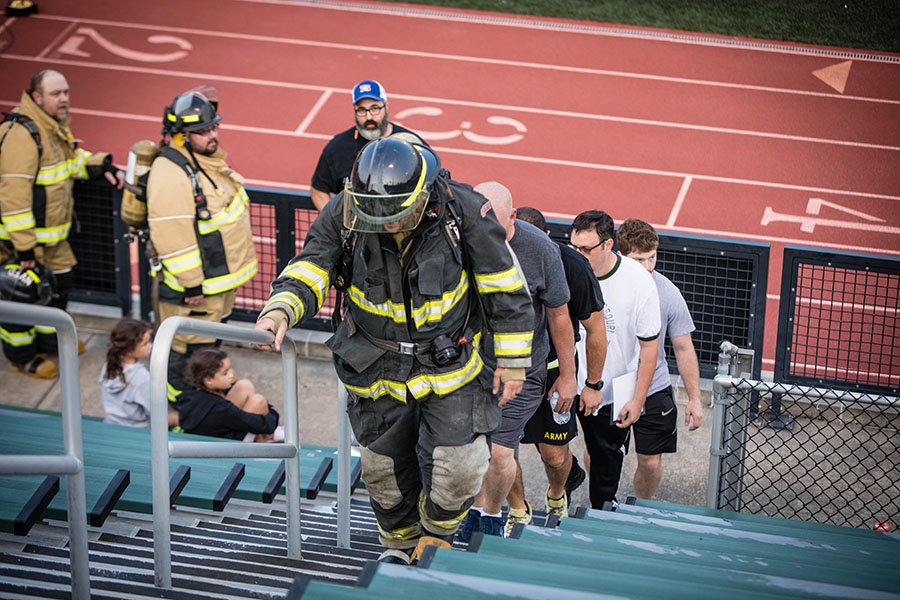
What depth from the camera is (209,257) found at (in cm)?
727

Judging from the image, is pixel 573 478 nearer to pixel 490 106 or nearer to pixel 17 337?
pixel 17 337

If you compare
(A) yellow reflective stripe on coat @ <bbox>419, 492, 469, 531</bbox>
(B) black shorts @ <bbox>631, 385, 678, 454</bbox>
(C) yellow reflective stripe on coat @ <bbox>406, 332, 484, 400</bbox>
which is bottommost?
(B) black shorts @ <bbox>631, 385, 678, 454</bbox>

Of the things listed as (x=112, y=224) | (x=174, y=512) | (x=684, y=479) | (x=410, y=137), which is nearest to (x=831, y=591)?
(x=410, y=137)

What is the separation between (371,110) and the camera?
24.9 feet

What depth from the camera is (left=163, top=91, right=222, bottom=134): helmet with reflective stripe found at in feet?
22.8

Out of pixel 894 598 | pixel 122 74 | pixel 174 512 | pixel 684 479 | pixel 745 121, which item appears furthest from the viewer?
pixel 122 74

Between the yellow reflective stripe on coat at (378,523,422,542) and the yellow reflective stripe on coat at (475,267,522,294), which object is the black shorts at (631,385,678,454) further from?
the yellow reflective stripe on coat at (475,267,522,294)

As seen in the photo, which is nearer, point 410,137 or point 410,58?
point 410,137

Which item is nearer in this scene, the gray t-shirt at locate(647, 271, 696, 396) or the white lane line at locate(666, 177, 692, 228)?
the gray t-shirt at locate(647, 271, 696, 396)

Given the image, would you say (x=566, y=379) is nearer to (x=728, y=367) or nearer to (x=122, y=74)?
(x=728, y=367)

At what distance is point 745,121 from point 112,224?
357 inches

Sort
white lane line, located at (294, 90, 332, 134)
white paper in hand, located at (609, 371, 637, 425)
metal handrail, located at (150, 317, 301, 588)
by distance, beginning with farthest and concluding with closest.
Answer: white lane line, located at (294, 90, 332, 134) → white paper in hand, located at (609, 371, 637, 425) → metal handrail, located at (150, 317, 301, 588)

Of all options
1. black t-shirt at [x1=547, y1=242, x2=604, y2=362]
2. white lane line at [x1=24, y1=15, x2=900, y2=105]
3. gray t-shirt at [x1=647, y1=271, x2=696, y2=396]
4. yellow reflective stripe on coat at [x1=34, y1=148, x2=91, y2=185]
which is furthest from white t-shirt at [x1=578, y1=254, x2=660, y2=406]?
white lane line at [x1=24, y1=15, x2=900, y2=105]

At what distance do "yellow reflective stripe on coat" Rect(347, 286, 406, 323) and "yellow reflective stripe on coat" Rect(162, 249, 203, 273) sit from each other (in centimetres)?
316
